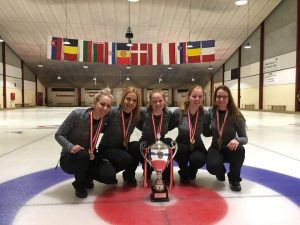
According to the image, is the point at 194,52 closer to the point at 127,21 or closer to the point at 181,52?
the point at 181,52

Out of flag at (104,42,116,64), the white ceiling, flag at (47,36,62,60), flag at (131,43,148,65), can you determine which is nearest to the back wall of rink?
the white ceiling

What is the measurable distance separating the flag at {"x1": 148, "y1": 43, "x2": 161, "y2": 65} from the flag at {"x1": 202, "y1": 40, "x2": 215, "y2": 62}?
6.21ft

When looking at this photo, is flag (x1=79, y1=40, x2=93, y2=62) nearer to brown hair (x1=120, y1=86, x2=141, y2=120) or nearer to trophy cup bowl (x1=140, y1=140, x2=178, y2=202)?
brown hair (x1=120, y1=86, x2=141, y2=120)

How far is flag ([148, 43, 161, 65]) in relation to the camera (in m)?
12.5

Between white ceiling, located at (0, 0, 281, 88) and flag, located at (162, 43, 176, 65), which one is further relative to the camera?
white ceiling, located at (0, 0, 281, 88)

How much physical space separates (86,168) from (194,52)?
10854 mm

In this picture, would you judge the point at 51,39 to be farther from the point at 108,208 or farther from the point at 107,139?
the point at 108,208

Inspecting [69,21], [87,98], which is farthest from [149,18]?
[87,98]

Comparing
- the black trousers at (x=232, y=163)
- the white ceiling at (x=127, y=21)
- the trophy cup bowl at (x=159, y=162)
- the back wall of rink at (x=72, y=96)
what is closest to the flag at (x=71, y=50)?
the white ceiling at (x=127, y=21)

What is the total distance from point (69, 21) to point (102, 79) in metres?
17.1

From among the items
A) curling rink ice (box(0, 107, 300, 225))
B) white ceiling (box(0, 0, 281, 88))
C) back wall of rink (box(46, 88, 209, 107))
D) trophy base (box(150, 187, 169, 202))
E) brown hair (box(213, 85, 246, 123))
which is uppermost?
white ceiling (box(0, 0, 281, 88))

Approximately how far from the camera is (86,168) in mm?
2559

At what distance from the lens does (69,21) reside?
1828cm

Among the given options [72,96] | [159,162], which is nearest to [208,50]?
[159,162]
